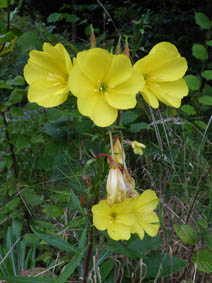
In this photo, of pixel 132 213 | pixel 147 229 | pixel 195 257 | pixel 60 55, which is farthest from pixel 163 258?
pixel 60 55

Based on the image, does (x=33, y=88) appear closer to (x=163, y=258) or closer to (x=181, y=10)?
(x=163, y=258)

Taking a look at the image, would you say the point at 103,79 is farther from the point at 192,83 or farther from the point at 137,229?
the point at 192,83

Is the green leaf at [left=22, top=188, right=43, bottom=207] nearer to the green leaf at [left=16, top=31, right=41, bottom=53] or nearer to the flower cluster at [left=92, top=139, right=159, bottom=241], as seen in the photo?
the flower cluster at [left=92, top=139, right=159, bottom=241]

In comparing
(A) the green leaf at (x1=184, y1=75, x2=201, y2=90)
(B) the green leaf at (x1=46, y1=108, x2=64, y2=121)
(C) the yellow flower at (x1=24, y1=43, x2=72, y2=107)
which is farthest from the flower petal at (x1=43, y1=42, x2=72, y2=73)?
(A) the green leaf at (x1=184, y1=75, x2=201, y2=90)

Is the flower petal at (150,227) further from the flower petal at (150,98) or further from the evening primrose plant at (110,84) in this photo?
the flower petal at (150,98)

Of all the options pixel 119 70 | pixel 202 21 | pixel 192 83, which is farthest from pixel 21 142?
pixel 202 21

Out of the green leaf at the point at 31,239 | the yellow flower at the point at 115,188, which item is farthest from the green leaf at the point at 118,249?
the green leaf at the point at 31,239
